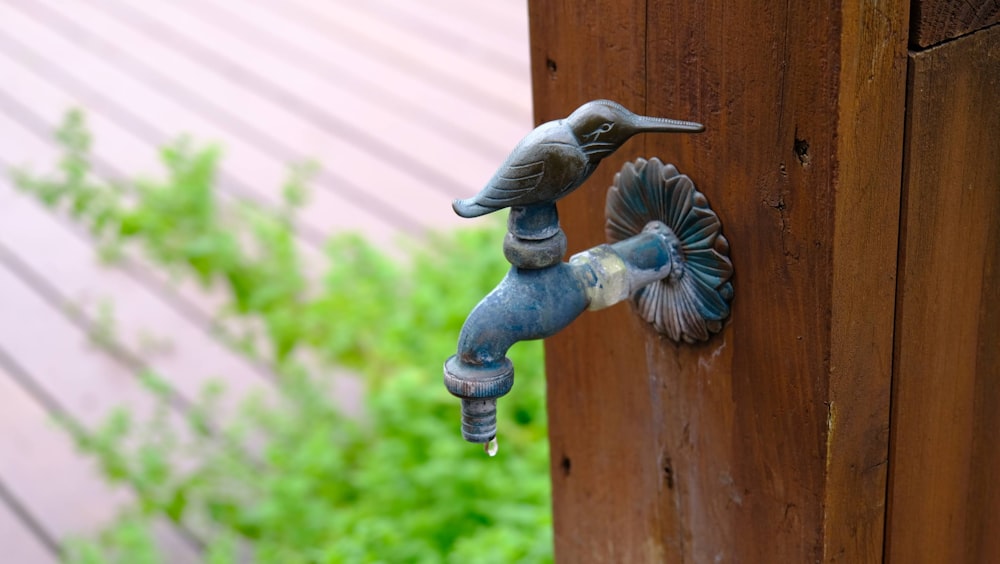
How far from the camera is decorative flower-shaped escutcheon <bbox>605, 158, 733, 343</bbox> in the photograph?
38.0 inches

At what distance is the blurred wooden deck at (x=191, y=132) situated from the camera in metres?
2.79

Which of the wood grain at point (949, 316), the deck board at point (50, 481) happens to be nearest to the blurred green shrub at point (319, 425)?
the deck board at point (50, 481)

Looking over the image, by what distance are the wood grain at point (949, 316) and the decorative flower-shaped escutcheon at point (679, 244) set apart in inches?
5.6

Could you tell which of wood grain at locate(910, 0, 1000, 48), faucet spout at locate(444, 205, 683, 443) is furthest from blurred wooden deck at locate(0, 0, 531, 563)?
wood grain at locate(910, 0, 1000, 48)

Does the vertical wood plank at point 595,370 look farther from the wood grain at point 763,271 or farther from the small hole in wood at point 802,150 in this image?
the small hole in wood at point 802,150

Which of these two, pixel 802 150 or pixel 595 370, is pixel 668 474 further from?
pixel 802 150

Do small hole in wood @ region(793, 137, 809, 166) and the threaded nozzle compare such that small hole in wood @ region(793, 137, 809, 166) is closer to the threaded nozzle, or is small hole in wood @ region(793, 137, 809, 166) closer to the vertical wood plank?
the vertical wood plank

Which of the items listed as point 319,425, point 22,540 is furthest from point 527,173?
point 22,540

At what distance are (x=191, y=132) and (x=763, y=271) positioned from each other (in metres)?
2.97

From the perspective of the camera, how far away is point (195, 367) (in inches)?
114

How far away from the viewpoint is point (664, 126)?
900 mm

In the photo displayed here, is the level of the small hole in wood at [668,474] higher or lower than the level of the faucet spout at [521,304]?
lower

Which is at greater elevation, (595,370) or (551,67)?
(551,67)

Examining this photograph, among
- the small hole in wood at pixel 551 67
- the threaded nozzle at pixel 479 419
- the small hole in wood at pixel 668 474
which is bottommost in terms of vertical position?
the small hole in wood at pixel 668 474
